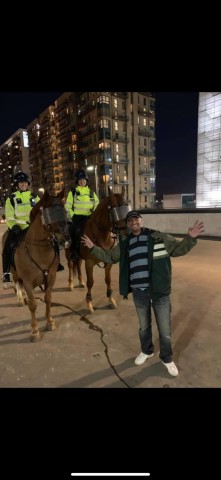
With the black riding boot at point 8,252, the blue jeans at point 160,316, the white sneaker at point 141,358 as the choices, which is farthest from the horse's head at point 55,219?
the white sneaker at point 141,358

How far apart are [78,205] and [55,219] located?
2.51m

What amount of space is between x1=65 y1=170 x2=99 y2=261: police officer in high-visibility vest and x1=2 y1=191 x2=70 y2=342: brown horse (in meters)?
1.59

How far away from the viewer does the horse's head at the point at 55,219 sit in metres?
4.12

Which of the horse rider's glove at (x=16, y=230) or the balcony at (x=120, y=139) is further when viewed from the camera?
the balcony at (x=120, y=139)

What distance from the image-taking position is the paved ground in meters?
3.43

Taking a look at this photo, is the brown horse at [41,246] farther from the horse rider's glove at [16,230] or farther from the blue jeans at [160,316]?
the blue jeans at [160,316]

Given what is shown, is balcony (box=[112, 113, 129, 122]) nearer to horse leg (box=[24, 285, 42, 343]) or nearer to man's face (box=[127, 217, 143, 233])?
horse leg (box=[24, 285, 42, 343])

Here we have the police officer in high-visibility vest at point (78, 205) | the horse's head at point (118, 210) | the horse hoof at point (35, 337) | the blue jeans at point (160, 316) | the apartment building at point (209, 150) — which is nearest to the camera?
the blue jeans at point (160, 316)

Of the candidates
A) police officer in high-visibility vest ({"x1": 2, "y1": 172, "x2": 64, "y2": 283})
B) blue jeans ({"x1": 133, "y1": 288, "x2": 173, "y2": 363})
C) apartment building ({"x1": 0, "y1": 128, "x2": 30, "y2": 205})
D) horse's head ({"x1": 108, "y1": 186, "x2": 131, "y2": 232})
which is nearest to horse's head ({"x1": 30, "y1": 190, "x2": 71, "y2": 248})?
horse's head ({"x1": 108, "y1": 186, "x2": 131, "y2": 232})

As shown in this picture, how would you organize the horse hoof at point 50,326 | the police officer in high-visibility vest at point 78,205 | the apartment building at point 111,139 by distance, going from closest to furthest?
1. the horse hoof at point 50,326
2. the police officer in high-visibility vest at point 78,205
3. the apartment building at point 111,139

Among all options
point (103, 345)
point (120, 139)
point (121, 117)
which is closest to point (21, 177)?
point (103, 345)
